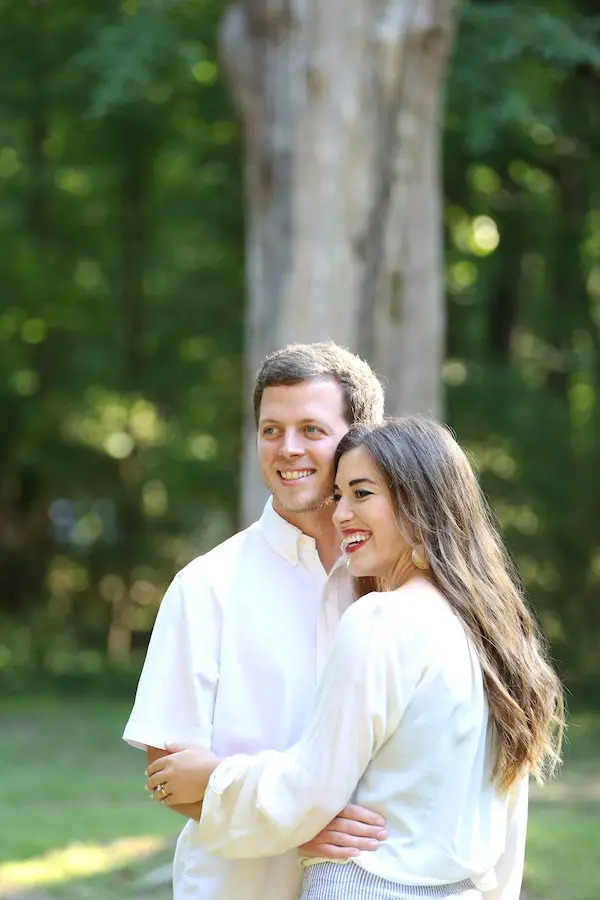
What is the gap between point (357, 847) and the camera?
2.37 m

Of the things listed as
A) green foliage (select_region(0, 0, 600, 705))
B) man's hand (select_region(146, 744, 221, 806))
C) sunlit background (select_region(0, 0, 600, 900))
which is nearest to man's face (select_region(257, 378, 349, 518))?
man's hand (select_region(146, 744, 221, 806))

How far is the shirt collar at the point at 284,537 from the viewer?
2.90 meters

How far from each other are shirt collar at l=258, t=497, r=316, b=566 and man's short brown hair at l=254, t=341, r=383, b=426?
268 mm

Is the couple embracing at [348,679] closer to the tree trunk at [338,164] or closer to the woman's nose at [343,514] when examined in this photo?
the woman's nose at [343,514]

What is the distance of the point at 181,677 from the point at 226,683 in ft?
0.31

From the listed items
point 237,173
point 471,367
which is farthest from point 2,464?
point 471,367

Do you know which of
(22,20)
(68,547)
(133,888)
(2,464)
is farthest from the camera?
(68,547)

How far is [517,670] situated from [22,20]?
39.3 ft

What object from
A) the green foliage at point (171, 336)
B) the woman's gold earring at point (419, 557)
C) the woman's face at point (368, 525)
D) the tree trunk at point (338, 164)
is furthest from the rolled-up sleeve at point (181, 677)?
the green foliage at point (171, 336)

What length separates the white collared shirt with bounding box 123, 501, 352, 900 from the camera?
2674mm

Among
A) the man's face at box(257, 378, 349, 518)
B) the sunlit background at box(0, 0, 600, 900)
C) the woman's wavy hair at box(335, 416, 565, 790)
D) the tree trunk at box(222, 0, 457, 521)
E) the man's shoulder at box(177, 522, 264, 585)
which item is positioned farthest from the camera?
the sunlit background at box(0, 0, 600, 900)

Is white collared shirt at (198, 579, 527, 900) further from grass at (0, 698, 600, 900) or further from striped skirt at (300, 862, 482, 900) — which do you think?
grass at (0, 698, 600, 900)

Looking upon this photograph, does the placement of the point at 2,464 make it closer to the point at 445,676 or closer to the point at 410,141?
the point at 410,141

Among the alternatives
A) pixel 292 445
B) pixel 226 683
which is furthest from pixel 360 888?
pixel 292 445
